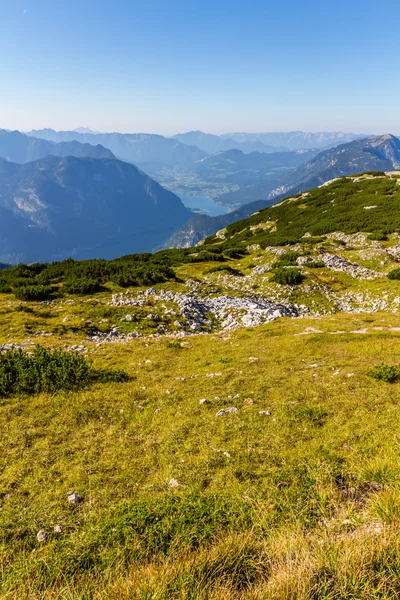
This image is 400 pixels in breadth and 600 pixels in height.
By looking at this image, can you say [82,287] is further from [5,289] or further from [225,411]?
[225,411]

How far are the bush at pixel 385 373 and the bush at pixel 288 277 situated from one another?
19.7 m

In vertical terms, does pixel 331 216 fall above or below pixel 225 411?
above

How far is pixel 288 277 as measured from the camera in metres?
30.1

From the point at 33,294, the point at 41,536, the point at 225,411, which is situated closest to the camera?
the point at 41,536

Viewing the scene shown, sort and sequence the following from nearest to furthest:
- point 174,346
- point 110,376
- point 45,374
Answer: point 45,374 < point 110,376 < point 174,346

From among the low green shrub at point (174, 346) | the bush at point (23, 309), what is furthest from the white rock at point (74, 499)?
the bush at point (23, 309)

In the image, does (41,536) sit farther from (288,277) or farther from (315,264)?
(315,264)

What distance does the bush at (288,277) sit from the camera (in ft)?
98.5

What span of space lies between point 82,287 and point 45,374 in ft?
55.5

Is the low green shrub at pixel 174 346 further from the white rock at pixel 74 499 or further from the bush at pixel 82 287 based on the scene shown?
the bush at pixel 82 287

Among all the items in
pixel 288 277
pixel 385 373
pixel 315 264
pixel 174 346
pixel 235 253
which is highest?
pixel 235 253

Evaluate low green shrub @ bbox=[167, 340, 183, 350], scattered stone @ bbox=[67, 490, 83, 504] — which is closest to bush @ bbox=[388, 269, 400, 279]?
low green shrub @ bbox=[167, 340, 183, 350]

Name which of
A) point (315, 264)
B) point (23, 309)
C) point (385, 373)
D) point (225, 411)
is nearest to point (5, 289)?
point (23, 309)

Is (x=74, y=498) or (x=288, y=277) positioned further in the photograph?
(x=288, y=277)
